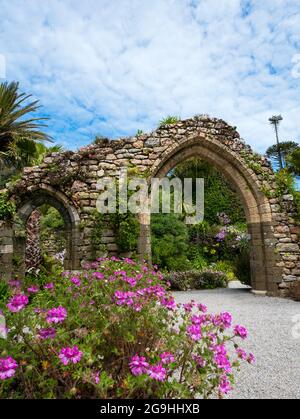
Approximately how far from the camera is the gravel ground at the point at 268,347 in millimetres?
2604

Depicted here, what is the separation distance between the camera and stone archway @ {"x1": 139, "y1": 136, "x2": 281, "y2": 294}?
24.3 ft

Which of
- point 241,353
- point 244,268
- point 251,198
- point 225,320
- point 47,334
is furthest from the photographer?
point 244,268

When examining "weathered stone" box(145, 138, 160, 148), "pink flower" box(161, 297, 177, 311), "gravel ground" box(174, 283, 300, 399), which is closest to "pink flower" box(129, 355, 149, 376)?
"pink flower" box(161, 297, 177, 311)

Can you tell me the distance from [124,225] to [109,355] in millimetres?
4879

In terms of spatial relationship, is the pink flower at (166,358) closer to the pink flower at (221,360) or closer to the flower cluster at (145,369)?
the flower cluster at (145,369)

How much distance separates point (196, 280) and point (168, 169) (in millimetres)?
4306

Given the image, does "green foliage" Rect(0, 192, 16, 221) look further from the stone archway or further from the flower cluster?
the flower cluster

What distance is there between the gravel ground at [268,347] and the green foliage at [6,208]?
15.3ft

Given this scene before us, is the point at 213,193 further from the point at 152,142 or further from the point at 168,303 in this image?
the point at 168,303

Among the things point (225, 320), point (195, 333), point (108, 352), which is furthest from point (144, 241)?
point (195, 333)

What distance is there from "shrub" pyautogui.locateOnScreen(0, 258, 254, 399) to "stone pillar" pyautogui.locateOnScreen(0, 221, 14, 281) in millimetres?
5106

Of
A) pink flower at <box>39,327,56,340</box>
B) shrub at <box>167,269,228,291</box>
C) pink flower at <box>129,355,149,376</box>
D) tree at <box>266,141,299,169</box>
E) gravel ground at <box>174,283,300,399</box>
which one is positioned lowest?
gravel ground at <box>174,283,300,399</box>

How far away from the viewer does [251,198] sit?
7879 mm
